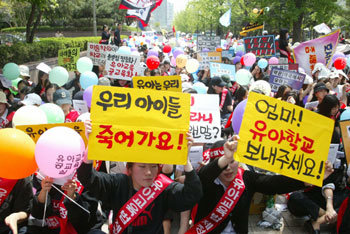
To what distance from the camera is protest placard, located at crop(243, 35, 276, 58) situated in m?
12.5

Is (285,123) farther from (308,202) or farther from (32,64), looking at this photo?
(32,64)

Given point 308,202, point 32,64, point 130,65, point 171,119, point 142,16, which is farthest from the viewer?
point 142,16

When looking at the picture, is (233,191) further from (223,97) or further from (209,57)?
(209,57)

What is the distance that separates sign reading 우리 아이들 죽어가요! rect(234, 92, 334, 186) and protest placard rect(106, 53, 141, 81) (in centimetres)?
601

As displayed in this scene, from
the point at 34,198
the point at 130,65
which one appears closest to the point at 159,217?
the point at 34,198

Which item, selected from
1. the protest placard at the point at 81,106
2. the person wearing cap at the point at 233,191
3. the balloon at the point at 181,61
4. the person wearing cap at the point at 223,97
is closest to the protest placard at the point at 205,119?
the person wearing cap at the point at 233,191

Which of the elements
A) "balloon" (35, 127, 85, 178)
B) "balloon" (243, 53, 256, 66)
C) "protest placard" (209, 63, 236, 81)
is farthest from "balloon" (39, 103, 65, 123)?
"balloon" (243, 53, 256, 66)

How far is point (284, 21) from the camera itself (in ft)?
71.3

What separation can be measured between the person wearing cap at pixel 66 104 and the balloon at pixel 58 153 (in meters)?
2.67

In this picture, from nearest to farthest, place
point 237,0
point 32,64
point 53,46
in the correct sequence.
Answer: point 32,64, point 53,46, point 237,0

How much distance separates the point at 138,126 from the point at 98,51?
804 centimetres

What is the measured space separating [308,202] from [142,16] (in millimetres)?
15041

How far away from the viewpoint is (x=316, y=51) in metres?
10.5

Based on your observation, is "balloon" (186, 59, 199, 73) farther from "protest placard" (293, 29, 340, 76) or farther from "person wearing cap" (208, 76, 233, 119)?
"person wearing cap" (208, 76, 233, 119)
